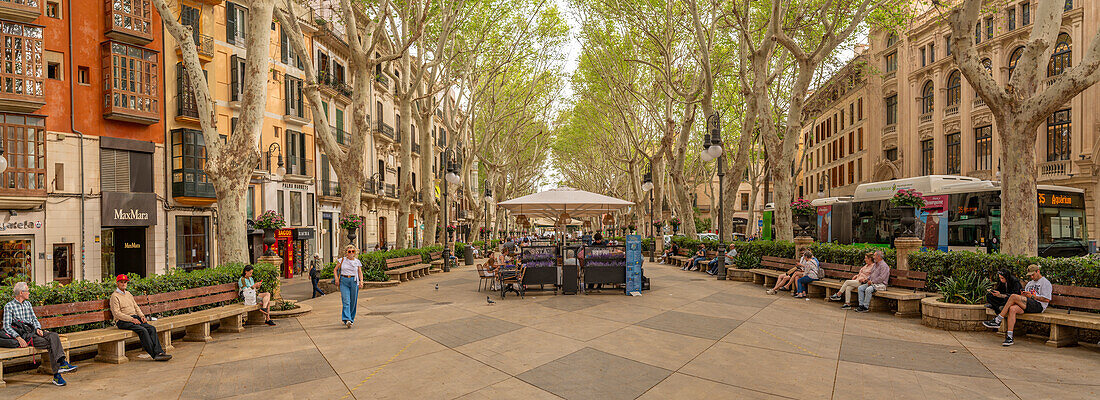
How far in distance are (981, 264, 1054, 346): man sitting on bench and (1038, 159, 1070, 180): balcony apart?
22.9 metres

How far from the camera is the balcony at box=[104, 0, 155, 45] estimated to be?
18.1 m

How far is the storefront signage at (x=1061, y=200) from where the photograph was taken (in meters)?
15.3

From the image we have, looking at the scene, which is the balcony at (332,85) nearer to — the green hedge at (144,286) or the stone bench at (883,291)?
the green hedge at (144,286)

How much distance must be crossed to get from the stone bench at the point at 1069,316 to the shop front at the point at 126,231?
77.2ft

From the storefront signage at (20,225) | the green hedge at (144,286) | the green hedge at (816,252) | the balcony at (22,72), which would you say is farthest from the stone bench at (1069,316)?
the storefront signage at (20,225)

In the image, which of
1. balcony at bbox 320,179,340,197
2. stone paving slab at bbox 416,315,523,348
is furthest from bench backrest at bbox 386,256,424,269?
balcony at bbox 320,179,340,197

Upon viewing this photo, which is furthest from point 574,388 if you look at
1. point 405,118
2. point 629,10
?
point 629,10

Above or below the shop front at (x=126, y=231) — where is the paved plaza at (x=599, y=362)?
below

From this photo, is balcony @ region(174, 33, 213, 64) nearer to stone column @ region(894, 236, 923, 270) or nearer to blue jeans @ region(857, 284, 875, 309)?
blue jeans @ region(857, 284, 875, 309)

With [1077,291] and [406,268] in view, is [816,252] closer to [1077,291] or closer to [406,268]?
[1077,291]

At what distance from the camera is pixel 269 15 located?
10.7 metres

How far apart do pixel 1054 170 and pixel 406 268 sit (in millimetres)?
29667

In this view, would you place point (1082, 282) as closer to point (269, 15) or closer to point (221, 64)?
point (269, 15)

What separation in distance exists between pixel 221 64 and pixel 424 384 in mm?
21468
